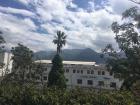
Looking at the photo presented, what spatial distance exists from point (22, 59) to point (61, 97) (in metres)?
70.6

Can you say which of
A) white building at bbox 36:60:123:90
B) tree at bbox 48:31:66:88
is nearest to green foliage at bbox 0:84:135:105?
tree at bbox 48:31:66:88

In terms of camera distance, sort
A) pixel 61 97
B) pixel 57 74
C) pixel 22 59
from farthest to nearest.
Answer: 1. pixel 22 59
2. pixel 57 74
3. pixel 61 97

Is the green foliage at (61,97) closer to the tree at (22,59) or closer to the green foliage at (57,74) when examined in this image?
the green foliage at (57,74)

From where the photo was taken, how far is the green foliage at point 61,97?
16.5m

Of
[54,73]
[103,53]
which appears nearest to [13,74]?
[54,73]

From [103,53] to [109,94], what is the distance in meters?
24.0

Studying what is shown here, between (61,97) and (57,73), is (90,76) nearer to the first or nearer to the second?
(57,73)

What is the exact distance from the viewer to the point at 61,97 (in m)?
17.3

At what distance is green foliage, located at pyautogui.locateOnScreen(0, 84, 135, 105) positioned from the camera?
16.5 m

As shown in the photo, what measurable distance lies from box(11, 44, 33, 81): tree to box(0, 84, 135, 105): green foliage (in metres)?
65.5

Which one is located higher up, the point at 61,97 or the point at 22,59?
the point at 22,59

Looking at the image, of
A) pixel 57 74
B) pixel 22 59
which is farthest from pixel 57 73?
pixel 22 59

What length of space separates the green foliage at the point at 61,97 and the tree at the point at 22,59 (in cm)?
6552

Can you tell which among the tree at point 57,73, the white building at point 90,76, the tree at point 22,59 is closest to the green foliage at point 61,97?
the tree at point 57,73
